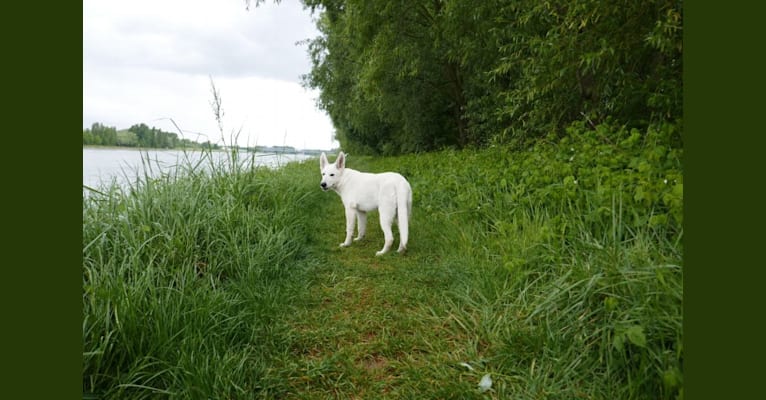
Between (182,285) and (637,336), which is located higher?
(637,336)

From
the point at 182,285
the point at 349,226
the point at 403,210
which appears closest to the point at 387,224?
the point at 403,210

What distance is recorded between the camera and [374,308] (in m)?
2.98

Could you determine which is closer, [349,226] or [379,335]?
[379,335]

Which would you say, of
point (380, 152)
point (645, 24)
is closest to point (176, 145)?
point (645, 24)

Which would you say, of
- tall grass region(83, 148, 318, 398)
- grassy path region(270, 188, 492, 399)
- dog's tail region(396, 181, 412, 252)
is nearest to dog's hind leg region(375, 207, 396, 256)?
dog's tail region(396, 181, 412, 252)

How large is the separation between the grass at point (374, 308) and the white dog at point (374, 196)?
0.56 meters

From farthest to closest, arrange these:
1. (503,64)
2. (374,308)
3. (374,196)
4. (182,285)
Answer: (503,64)
(374,196)
(374,308)
(182,285)

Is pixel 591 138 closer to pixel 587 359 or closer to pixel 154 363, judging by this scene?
pixel 587 359

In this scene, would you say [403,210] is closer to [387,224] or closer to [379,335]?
[387,224]

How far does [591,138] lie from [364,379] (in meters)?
3.81

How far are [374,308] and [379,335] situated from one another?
446 millimetres

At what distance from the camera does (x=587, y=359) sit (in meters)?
1.84

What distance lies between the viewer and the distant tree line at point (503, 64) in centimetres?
440

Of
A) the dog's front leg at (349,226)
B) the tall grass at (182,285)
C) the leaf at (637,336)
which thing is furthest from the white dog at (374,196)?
the leaf at (637,336)
